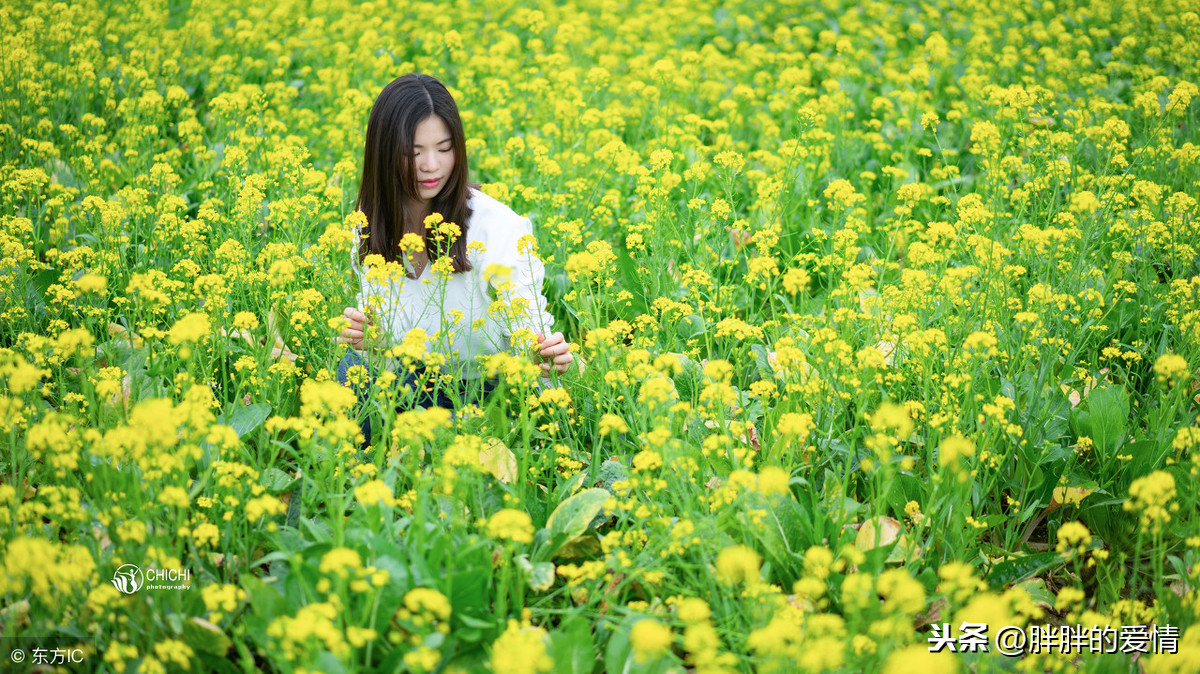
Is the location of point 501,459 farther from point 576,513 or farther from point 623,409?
point 623,409

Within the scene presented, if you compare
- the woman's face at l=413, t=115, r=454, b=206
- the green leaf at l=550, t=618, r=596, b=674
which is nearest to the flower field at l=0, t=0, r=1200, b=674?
the green leaf at l=550, t=618, r=596, b=674

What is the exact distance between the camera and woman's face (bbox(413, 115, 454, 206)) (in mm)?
3375

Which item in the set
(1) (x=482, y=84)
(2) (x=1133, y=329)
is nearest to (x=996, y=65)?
→ (2) (x=1133, y=329)

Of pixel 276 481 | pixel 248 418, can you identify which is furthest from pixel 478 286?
pixel 276 481

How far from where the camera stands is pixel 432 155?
3387 mm

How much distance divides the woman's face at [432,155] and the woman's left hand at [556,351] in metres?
0.81

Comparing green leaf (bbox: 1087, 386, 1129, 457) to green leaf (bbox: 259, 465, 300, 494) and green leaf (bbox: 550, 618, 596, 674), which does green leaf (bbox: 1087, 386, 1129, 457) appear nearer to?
green leaf (bbox: 550, 618, 596, 674)

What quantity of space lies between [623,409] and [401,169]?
1.36 metres

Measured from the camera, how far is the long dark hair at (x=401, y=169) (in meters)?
3.34

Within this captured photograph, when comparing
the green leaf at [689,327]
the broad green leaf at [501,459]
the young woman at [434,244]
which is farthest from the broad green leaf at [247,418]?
the green leaf at [689,327]

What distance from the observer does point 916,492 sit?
→ 2.87m

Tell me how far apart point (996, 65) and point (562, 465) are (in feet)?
17.3

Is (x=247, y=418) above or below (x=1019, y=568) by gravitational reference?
above

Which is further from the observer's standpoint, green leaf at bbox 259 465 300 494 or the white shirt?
the white shirt
